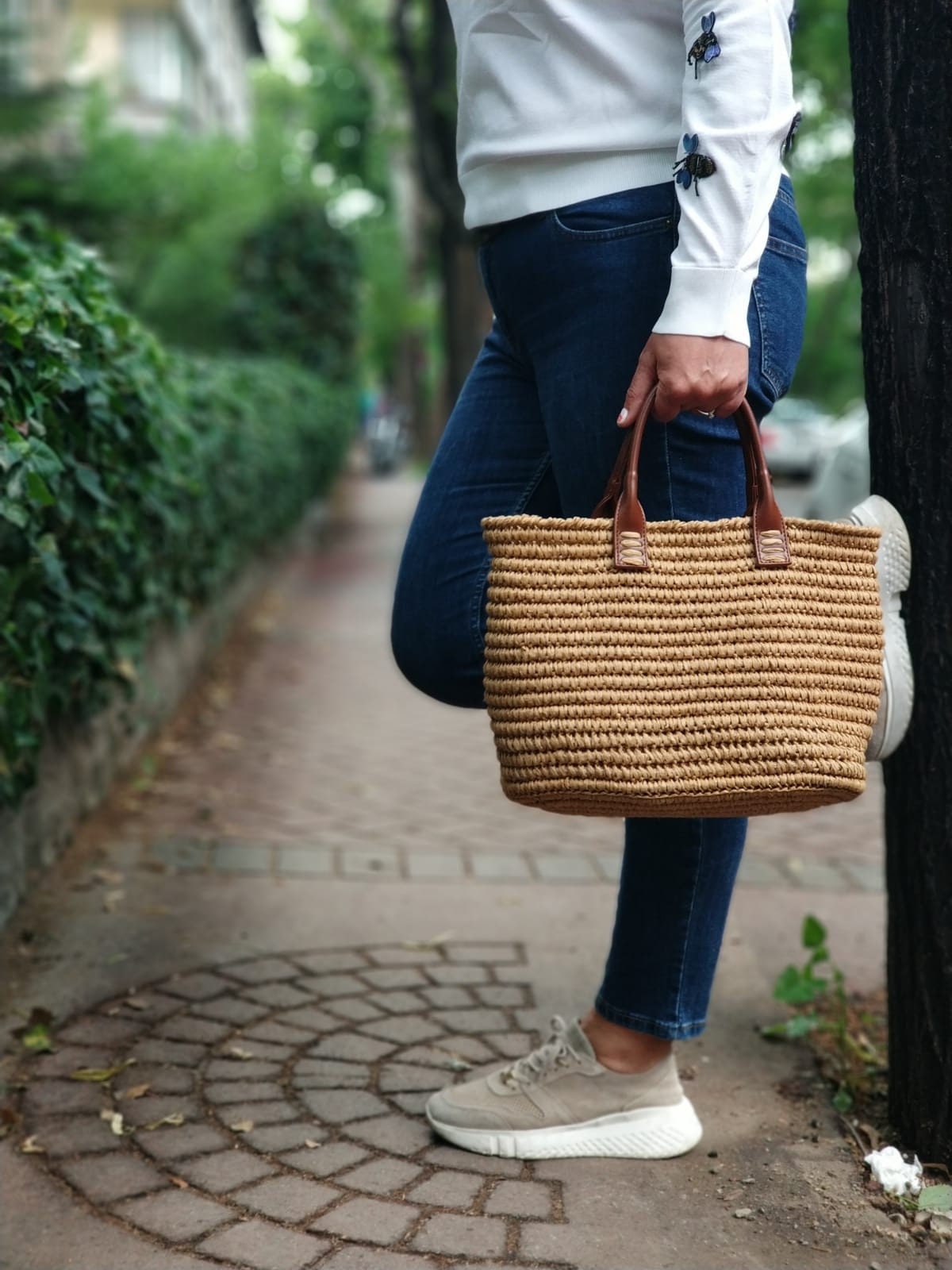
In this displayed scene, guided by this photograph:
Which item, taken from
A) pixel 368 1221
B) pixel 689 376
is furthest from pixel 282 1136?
pixel 689 376

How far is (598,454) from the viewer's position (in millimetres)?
2121

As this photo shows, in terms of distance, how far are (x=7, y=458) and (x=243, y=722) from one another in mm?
3618

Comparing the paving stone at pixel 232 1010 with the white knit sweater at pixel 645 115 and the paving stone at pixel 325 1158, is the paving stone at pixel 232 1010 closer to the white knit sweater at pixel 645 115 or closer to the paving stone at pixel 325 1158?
the paving stone at pixel 325 1158

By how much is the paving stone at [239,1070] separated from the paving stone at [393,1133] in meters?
0.25

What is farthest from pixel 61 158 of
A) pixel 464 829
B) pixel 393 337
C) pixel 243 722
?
pixel 393 337

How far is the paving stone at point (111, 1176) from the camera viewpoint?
7.29 ft

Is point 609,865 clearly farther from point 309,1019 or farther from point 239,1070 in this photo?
point 239,1070

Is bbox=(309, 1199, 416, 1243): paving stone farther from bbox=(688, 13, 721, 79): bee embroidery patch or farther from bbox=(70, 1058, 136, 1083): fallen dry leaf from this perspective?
bbox=(688, 13, 721, 79): bee embroidery patch

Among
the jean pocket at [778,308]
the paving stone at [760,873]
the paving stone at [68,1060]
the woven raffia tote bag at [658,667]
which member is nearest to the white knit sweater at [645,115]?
the jean pocket at [778,308]

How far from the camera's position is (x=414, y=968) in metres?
3.24

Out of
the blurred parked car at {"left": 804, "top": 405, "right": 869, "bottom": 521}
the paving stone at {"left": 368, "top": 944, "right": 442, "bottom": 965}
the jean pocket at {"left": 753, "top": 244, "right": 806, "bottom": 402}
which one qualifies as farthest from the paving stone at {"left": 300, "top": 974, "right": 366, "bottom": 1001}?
the blurred parked car at {"left": 804, "top": 405, "right": 869, "bottom": 521}

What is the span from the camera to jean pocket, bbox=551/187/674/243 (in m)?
2.07

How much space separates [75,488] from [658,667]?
5.59ft

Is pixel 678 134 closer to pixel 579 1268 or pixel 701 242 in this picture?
pixel 701 242
